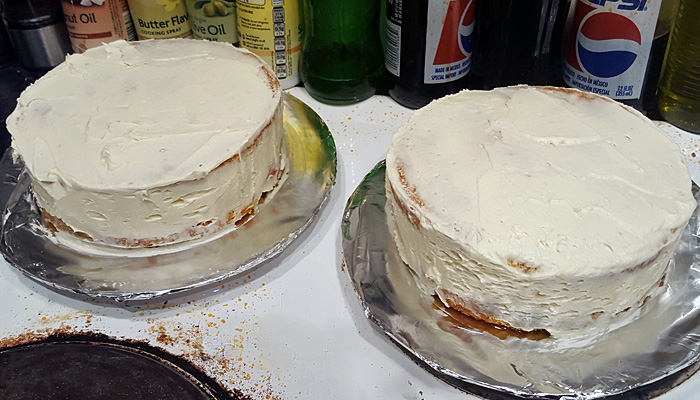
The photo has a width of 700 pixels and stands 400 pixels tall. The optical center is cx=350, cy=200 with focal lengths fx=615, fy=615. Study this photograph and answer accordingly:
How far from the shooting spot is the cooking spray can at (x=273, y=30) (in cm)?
121

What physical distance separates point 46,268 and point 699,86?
1.18 metres

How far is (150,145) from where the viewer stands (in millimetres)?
915

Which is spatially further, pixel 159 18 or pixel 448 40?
pixel 159 18

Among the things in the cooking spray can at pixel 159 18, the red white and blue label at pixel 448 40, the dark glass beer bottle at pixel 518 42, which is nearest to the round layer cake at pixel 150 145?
the cooking spray can at pixel 159 18

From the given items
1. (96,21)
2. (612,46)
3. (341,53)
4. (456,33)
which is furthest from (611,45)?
(96,21)

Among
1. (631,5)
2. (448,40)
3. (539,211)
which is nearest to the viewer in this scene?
(539,211)

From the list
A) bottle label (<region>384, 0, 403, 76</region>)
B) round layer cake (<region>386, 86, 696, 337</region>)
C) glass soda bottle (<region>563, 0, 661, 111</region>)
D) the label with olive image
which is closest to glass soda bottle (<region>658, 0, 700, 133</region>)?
glass soda bottle (<region>563, 0, 661, 111</region>)

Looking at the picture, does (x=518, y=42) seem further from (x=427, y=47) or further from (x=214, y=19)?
(x=214, y=19)

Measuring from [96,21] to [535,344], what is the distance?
1.04 m

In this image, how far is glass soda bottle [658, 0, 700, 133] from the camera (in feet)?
3.61

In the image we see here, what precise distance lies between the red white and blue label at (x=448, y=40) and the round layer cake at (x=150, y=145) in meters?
0.32

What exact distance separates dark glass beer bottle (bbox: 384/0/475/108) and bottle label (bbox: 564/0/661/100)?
0.66 ft

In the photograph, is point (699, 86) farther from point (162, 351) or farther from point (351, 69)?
point (162, 351)

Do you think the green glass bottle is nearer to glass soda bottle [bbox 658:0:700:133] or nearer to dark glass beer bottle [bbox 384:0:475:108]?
dark glass beer bottle [bbox 384:0:475:108]
